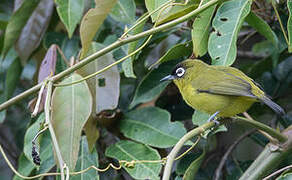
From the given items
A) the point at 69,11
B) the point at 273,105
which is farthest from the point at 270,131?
the point at 69,11

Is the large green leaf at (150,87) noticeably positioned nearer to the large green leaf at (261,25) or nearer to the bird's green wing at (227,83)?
the bird's green wing at (227,83)

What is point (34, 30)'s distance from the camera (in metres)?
3.24

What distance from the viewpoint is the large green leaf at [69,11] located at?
264cm

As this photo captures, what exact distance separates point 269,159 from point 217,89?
55 centimetres

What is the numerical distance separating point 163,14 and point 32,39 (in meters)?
1.26

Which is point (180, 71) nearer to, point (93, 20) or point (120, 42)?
point (93, 20)

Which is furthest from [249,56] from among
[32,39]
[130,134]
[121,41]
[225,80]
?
[121,41]

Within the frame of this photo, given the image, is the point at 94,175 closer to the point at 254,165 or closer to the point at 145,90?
the point at 145,90

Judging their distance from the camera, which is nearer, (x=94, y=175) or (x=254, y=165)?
(x=254, y=165)

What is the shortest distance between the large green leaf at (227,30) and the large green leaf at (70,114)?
25.3 inches

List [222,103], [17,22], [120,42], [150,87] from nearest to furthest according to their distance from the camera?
[120,42] < [222,103] < [150,87] < [17,22]

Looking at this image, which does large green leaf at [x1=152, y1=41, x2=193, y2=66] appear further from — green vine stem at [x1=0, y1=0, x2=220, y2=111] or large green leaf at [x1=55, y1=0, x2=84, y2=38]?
large green leaf at [x1=55, y1=0, x2=84, y2=38]

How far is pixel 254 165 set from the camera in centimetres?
232

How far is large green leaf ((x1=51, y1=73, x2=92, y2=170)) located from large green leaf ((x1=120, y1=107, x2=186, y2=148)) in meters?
0.45
